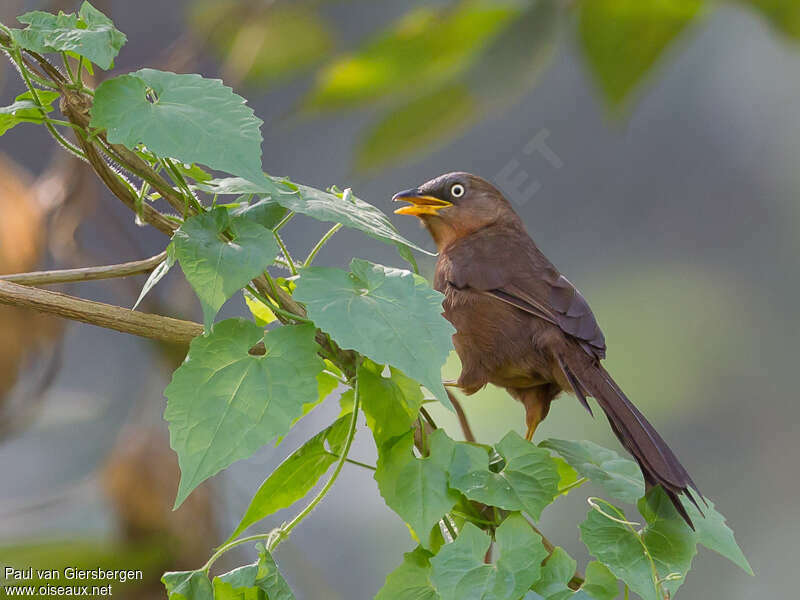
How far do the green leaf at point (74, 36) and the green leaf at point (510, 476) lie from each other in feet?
1.39

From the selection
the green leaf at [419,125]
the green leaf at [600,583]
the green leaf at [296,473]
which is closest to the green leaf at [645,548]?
the green leaf at [600,583]

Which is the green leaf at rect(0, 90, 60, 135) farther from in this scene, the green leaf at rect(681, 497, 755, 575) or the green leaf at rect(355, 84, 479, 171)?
the green leaf at rect(355, 84, 479, 171)

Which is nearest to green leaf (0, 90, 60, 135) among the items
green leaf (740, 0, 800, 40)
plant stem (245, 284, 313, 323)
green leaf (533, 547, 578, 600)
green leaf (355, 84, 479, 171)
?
plant stem (245, 284, 313, 323)

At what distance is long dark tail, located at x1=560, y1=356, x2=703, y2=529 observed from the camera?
79 centimetres

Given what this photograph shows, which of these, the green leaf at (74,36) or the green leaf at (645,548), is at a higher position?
the green leaf at (74,36)

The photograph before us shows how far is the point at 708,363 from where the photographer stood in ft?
8.04

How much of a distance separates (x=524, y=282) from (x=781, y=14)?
1908mm

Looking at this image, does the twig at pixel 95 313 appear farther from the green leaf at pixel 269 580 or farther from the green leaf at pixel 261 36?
the green leaf at pixel 261 36

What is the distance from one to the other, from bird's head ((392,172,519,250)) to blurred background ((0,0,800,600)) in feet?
3.14

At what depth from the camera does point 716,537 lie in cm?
79

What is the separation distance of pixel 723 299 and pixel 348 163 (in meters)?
1.15

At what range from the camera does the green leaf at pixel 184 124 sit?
2.03ft

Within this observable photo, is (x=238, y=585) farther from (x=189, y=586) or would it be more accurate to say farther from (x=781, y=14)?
(x=781, y=14)

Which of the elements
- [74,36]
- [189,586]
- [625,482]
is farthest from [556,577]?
[74,36]
